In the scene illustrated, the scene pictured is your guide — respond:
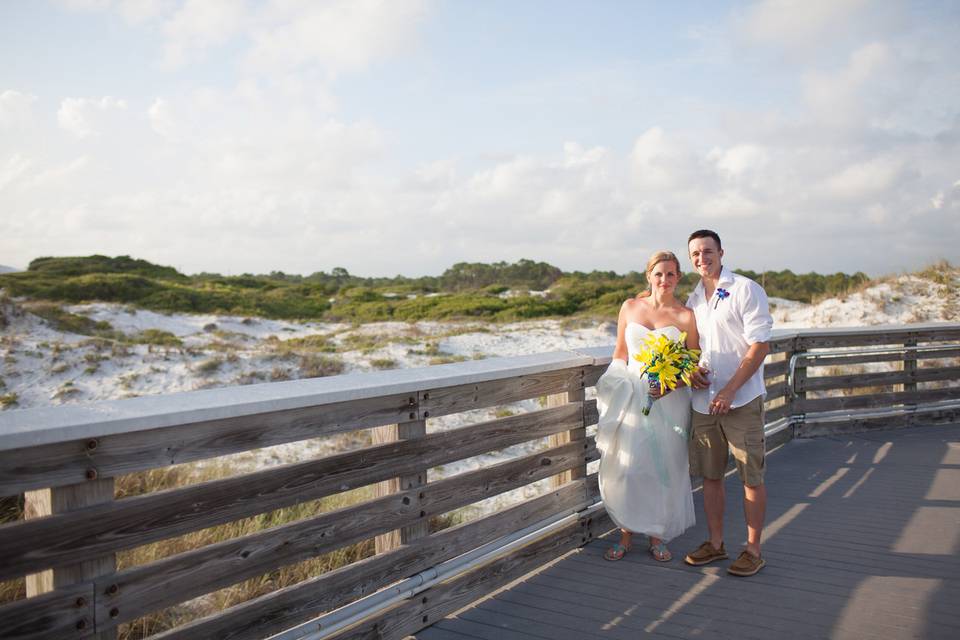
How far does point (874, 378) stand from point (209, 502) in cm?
821

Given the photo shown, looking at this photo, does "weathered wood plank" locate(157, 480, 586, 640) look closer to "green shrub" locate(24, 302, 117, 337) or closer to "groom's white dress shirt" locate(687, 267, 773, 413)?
"groom's white dress shirt" locate(687, 267, 773, 413)

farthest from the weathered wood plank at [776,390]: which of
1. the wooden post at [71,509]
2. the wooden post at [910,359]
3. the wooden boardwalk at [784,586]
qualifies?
the wooden post at [71,509]

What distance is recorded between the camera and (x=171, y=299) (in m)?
27.7

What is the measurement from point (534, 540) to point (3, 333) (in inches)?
709

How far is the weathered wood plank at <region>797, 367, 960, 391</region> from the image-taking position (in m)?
7.87

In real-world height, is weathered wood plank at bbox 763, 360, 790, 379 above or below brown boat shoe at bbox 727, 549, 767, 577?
above

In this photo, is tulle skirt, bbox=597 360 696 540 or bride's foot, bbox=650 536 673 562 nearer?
tulle skirt, bbox=597 360 696 540

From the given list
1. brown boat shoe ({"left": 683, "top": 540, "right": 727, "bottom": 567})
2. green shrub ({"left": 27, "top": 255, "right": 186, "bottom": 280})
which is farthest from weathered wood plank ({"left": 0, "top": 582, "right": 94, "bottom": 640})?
green shrub ({"left": 27, "top": 255, "right": 186, "bottom": 280})

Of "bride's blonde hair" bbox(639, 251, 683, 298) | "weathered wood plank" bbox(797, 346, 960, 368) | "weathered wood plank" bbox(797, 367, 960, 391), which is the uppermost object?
"bride's blonde hair" bbox(639, 251, 683, 298)

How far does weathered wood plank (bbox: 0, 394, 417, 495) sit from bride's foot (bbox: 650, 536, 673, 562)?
79.5 inches

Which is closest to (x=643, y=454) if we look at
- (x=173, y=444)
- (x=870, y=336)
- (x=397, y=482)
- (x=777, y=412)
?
(x=397, y=482)

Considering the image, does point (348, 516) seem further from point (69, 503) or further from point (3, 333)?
point (3, 333)

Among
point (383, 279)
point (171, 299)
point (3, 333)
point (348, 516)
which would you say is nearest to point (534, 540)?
point (348, 516)

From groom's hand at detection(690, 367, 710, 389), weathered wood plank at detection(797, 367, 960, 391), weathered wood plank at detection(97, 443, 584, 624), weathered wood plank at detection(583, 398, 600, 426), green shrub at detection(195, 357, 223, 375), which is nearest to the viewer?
weathered wood plank at detection(97, 443, 584, 624)
